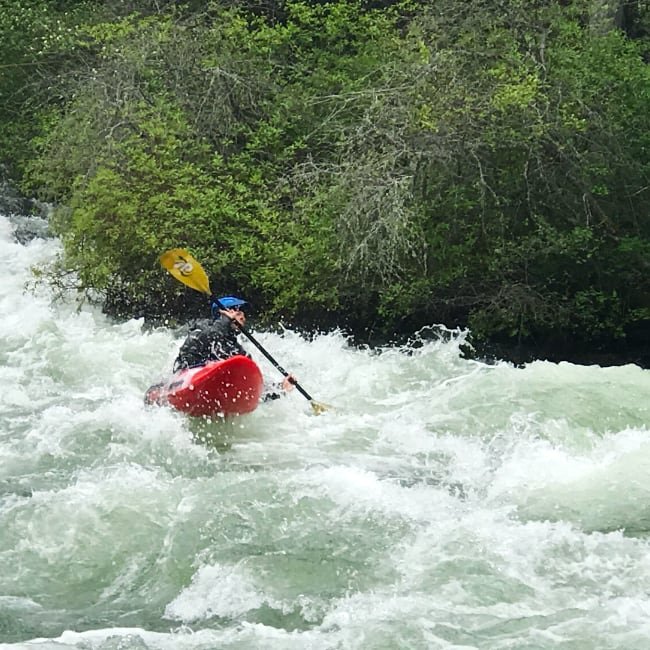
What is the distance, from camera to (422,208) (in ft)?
29.5

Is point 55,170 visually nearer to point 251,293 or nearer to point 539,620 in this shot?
point 251,293

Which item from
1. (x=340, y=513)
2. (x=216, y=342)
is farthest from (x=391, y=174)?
(x=340, y=513)

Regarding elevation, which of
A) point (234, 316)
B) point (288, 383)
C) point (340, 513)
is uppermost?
point (234, 316)

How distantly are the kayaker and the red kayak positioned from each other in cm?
14

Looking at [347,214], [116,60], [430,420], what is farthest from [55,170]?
[430,420]

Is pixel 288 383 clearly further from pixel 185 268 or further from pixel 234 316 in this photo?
pixel 185 268

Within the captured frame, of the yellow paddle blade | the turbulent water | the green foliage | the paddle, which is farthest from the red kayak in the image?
the green foliage

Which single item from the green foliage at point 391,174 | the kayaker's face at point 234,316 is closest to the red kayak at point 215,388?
the kayaker's face at point 234,316

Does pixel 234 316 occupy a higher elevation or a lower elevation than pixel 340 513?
higher

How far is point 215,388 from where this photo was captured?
23.3 feet

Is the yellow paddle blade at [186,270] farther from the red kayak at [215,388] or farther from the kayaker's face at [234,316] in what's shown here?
the red kayak at [215,388]

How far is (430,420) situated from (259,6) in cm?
740

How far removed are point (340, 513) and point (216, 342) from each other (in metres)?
2.16

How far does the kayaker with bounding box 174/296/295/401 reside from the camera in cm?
738
